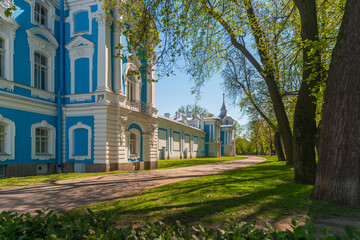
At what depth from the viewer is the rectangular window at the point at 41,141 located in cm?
1312

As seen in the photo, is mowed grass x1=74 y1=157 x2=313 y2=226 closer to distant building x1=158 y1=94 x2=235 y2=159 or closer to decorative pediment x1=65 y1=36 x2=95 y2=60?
decorative pediment x1=65 y1=36 x2=95 y2=60

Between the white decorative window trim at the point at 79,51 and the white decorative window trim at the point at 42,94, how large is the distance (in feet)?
3.73

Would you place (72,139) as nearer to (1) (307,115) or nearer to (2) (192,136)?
(1) (307,115)

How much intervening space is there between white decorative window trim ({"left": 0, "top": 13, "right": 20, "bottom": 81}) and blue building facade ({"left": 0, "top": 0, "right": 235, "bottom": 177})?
0.05m

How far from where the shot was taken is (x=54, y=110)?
1400 cm

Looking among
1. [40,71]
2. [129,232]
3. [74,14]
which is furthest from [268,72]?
[74,14]

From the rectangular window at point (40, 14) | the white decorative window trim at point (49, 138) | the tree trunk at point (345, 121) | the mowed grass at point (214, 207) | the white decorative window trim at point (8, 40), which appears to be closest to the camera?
the mowed grass at point (214, 207)

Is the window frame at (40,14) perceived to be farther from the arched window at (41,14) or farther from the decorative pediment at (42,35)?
the decorative pediment at (42,35)

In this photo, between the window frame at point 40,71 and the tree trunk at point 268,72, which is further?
the window frame at point 40,71

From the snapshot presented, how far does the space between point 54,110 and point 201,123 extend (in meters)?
40.8

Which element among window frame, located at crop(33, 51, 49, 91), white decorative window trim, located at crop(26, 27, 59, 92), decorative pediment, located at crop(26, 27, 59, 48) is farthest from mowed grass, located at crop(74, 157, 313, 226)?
decorative pediment, located at crop(26, 27, 59, 48)

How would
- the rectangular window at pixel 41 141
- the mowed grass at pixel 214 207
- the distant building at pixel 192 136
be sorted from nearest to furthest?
1. the mowed grass at pixel 214 207
2. the rectangular window at pixel 41 141
3. the distant building at pixel 192 136

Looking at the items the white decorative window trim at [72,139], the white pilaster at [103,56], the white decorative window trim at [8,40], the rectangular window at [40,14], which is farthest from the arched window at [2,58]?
the white pilaster at [103,56]

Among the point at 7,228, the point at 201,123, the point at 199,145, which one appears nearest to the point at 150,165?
the point at 7,228
